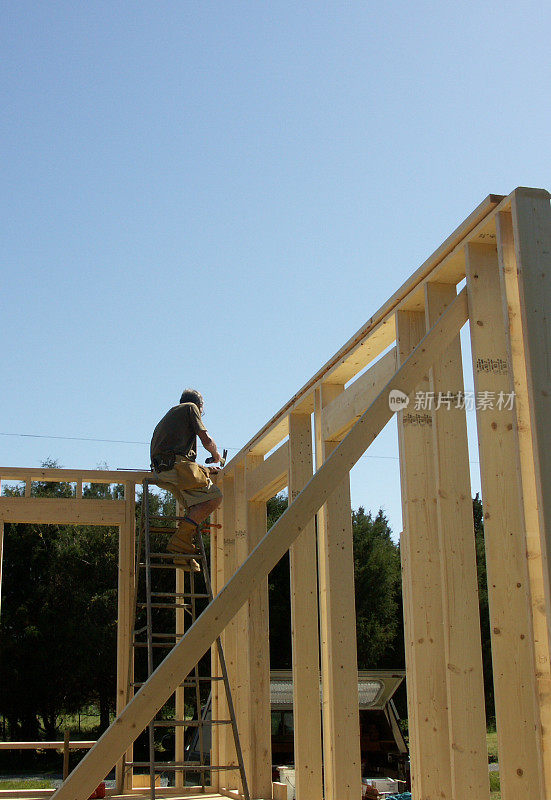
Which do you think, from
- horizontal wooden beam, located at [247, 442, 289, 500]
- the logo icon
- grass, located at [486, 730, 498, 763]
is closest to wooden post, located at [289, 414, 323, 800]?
horizontal wooden beam, located at [247, 442, 289, 500]

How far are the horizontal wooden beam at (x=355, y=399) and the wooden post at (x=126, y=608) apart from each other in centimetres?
287

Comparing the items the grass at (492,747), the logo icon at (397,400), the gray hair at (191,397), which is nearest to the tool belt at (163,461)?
the gray hair at (191,397)

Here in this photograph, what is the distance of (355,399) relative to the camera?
5527 mm

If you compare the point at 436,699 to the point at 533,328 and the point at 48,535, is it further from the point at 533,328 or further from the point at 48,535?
the point at 48,535

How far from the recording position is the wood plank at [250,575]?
335cm

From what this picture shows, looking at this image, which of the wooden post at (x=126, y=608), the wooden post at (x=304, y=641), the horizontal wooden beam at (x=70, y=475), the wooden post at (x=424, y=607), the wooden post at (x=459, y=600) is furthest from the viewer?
the horizontal wooden beam at (x=70, y=475)

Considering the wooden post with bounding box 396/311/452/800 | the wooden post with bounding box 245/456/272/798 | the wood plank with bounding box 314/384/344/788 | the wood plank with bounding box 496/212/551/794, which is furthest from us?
the wooden post with bounding box 245/456/272/798

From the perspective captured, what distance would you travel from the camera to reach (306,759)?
5.92 meters

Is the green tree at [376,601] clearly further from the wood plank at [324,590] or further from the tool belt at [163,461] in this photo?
the wood plank at [324,590]

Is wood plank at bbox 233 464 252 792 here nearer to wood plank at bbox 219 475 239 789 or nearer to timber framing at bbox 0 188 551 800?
wood plank at bbox 219 475 239 789

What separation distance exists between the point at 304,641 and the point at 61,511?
126 inches

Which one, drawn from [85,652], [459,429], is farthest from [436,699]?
[85,652]

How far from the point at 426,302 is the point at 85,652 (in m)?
15.3

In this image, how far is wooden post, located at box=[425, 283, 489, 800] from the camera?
3.98 meters
